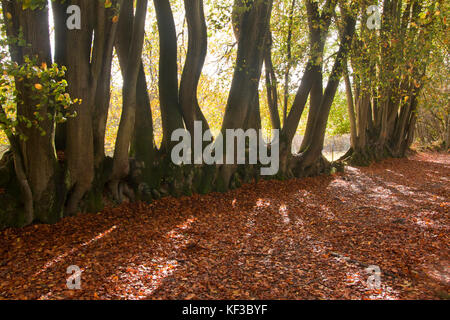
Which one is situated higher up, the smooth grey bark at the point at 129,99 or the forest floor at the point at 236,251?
the smooth grey bark at the point at 129,99

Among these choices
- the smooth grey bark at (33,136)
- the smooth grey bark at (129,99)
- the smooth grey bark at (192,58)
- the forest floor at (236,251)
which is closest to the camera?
the forest floor at (236,251)

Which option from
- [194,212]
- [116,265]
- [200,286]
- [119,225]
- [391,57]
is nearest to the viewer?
[200,286]

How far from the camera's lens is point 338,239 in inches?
196

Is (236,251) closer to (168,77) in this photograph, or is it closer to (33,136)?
(33,136)

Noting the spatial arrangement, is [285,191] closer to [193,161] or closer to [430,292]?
[193,161]

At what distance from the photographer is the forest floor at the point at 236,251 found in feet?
11.1

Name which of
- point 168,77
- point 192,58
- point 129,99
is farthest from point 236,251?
point 192,58

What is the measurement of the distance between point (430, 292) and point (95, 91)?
5.79 m

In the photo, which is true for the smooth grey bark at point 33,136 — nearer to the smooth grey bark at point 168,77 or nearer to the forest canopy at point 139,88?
the forest canopy at point 139,88

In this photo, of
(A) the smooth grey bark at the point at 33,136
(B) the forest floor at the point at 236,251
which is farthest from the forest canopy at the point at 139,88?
(B) the forest floor at the point at 236,251

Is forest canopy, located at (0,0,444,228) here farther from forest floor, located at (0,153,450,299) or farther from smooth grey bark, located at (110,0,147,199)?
forest floor, located at (0,153,450,299)

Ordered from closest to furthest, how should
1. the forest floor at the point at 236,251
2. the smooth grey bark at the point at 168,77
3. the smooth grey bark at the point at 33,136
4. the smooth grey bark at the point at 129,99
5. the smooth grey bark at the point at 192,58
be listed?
the forest floor at the point at 236,251, the smooth grey bark at the point at 33,136, the smooth grey bark at the point at 129,99, the smooth grey bark at the point at 192,58, the smooth grey bark at the point at 168,77

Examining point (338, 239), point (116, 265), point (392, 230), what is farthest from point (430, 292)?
point (116, 265)

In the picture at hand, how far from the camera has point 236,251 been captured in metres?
4.53
